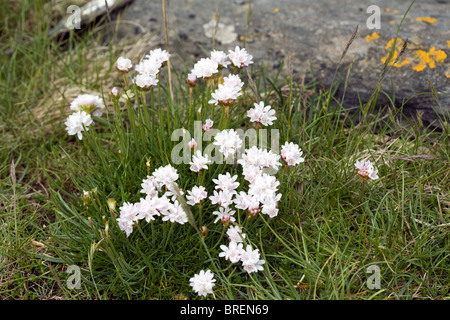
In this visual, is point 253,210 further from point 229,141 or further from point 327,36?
point 327,36

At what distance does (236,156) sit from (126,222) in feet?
2.09

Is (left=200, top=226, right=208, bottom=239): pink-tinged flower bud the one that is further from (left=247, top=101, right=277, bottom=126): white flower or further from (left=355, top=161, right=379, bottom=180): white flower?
(left=355, top=161, right=379, bottom=180): white flower

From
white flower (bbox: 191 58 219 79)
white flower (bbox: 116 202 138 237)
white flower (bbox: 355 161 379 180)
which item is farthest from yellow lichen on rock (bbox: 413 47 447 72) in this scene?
white flower (bbox: 116 202 138 237)

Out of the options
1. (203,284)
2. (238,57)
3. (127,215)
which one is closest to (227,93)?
(238,57)

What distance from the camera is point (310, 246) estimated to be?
2291 millimetres

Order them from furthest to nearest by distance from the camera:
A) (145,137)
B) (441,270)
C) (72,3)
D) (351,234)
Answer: (72,3), (145,137), (351,234), (441,270)

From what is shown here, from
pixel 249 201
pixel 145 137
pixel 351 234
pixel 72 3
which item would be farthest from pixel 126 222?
pixel 72 3

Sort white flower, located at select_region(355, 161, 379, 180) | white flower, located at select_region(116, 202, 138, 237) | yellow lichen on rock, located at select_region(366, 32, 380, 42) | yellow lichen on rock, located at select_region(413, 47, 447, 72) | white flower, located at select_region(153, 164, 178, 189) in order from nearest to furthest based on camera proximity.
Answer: white flower, located at select_region(116, 202, 138, 237) → white flower, located at select_region(153, 164, 178, 189) → white flower, located at select_region(355, 161, 379, 180) → yellow lichen on rock, located at select_region(413, 47, 447, 72) → yellow lichen on rock, located at select_region(366, 32, 380, 42)

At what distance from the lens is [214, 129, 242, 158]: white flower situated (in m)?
2.10

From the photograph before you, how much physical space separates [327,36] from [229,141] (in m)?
1.77

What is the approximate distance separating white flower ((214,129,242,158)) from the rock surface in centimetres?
110

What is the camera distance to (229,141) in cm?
210
